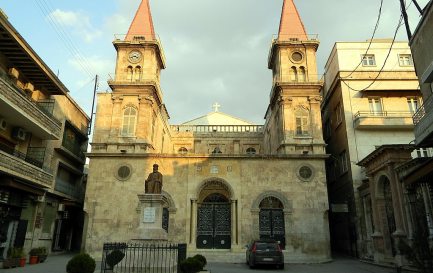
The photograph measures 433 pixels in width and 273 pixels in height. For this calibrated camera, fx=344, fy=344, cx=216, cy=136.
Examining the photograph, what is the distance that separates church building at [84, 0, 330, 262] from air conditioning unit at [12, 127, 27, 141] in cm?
441

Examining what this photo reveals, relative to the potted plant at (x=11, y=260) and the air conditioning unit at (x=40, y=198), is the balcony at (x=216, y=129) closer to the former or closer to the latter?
the air conditioning unit at (x=40, y=198)

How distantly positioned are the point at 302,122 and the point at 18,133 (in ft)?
63.2

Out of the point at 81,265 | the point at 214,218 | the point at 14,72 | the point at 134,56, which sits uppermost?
the point at 134,56

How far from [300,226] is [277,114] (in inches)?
376

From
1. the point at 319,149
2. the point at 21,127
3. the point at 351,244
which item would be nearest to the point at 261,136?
the point at 319,149

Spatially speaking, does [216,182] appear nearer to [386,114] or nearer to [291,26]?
[386,114]

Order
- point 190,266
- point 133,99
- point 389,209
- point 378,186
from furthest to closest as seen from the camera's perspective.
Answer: point 133,99 < point 378,186 < point 389,209 < point 190,266

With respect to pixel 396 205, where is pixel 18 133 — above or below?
above

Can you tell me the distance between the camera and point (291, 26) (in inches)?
1147

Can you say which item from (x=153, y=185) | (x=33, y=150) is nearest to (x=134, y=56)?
(x=33, y=150)

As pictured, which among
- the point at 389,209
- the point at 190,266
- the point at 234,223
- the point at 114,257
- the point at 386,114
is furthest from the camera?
the point at 386,114

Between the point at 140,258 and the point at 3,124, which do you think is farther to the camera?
the point at 3,124

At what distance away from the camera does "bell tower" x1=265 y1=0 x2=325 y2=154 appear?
83.1 feet

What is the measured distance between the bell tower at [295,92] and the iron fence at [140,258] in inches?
581
